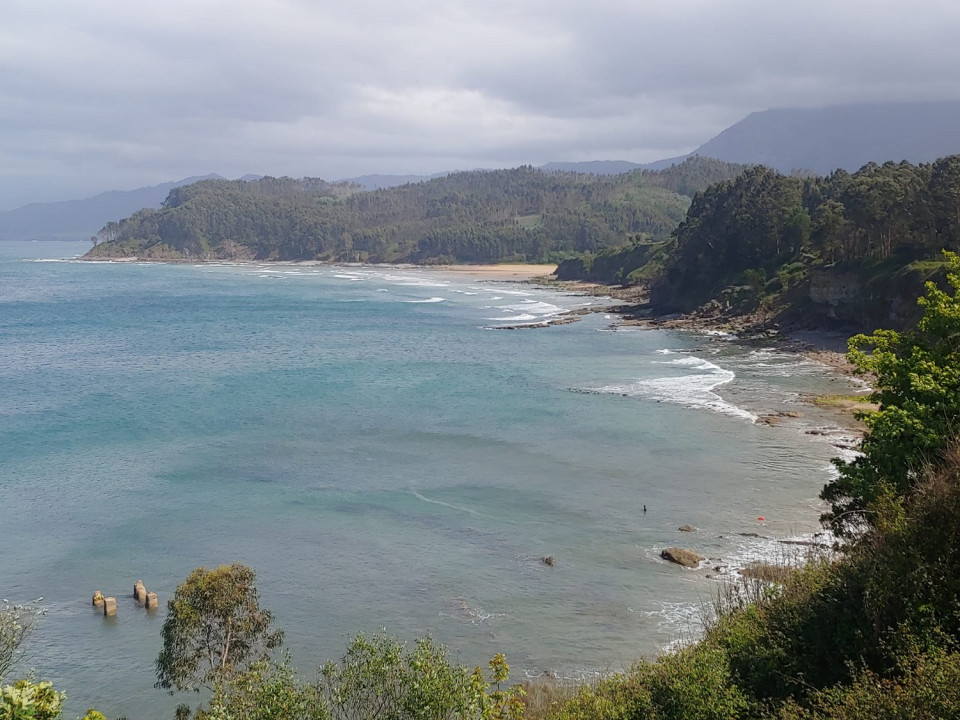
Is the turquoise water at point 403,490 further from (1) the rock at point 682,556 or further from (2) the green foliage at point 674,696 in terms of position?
(2) the green foliage at point 674,696

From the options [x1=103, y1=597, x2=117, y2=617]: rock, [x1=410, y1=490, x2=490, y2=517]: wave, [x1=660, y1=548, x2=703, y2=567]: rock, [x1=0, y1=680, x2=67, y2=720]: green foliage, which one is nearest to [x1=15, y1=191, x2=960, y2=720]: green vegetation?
[x1=0, y1=680, x2=67, y2=720]: green foliage

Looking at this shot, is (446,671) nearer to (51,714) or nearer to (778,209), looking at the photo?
(51,714)

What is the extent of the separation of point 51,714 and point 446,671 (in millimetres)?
6933

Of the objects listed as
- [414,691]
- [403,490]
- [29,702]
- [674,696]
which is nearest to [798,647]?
[674,696]

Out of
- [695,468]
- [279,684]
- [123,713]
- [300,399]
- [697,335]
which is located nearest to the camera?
[279,684]

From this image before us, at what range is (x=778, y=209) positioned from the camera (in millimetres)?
98188

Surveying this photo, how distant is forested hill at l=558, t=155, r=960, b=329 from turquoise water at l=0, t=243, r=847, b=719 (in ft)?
40.3

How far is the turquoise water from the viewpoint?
24.6m

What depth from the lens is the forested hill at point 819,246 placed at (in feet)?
230

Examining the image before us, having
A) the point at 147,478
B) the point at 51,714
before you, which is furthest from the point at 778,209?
the point at 51,714

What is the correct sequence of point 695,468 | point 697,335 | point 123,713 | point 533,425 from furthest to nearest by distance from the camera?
1. point 697,335
2. point 533,425
3. point 695,468
4. point 123,713

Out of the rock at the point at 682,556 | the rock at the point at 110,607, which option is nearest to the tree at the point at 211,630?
the rock at the point at 110,607

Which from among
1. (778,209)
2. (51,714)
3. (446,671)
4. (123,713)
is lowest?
(123,713)

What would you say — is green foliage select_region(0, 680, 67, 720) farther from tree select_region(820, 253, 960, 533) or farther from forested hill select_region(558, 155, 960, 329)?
forested hill select_region(558, 155, 960, 329)
